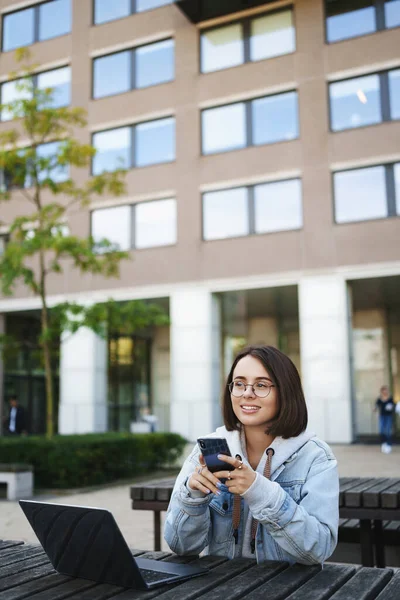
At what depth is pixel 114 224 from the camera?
25828 mm

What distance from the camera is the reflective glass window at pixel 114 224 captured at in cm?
2550

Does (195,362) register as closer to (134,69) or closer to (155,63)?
(155,63)

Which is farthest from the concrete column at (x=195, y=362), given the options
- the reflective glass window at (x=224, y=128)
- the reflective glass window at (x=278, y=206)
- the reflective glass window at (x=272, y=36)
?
the reflective glass window at (x=272, y=36)

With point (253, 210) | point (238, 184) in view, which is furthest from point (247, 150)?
point (253, 210)

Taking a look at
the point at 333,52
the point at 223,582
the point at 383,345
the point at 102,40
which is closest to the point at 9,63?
the point at 102,40

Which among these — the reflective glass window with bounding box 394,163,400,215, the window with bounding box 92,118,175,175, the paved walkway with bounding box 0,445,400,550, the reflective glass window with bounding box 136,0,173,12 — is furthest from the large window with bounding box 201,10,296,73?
the paved walkway with bounding box 0,445,400,550

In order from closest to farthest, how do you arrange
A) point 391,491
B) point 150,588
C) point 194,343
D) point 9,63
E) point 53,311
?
point 150,588, point 391,491, point 53,311, point 194,343, point 9,63

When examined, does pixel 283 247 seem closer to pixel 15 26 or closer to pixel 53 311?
pixel 53 311

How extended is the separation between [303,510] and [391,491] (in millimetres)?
2461

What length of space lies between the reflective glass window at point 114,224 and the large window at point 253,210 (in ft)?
9.88

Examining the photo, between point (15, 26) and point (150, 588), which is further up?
point (15, 26)

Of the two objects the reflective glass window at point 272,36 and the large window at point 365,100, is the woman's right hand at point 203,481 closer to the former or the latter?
the large window at point 365,100

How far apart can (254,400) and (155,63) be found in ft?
81.5

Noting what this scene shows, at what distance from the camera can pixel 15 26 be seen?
2897 cm
